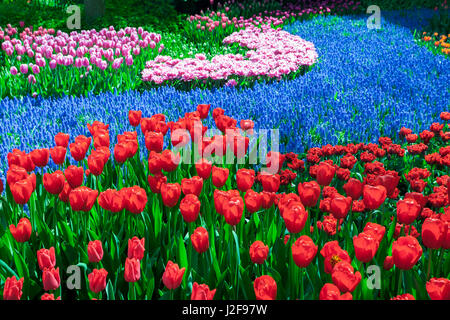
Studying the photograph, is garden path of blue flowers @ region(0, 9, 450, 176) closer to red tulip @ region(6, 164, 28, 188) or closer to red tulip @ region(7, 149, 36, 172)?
red tulip @ region(7, 149, 36, 172)

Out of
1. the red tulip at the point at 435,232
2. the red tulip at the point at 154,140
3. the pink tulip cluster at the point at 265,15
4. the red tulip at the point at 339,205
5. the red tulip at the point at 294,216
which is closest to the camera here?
the red tulip at the point at 435,232

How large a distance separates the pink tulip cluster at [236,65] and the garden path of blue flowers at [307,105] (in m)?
0.25

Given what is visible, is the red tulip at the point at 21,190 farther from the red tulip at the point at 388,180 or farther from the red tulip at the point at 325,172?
the red tulip at the point at 388,180

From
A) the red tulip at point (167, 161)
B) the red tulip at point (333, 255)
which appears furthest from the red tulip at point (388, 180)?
→ the red tulip at point (167, 161)

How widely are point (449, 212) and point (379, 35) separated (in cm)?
861

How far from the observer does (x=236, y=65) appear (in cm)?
649

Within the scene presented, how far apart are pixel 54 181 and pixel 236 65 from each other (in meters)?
4.51

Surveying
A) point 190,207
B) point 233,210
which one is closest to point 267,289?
point 233,210

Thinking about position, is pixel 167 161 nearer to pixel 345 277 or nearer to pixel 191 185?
pixel 191 185

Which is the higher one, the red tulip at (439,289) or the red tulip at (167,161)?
the red tulip at (439,289)

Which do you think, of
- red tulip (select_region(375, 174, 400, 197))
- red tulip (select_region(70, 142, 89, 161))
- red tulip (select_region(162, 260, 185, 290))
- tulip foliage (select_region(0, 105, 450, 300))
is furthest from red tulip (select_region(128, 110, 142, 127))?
red tulip (select_region(162, 260, 185, 290))

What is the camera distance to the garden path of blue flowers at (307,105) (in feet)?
14.8

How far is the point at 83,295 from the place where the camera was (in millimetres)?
2105

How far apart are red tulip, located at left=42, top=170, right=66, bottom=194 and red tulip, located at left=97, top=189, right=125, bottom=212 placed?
264 millimetres
